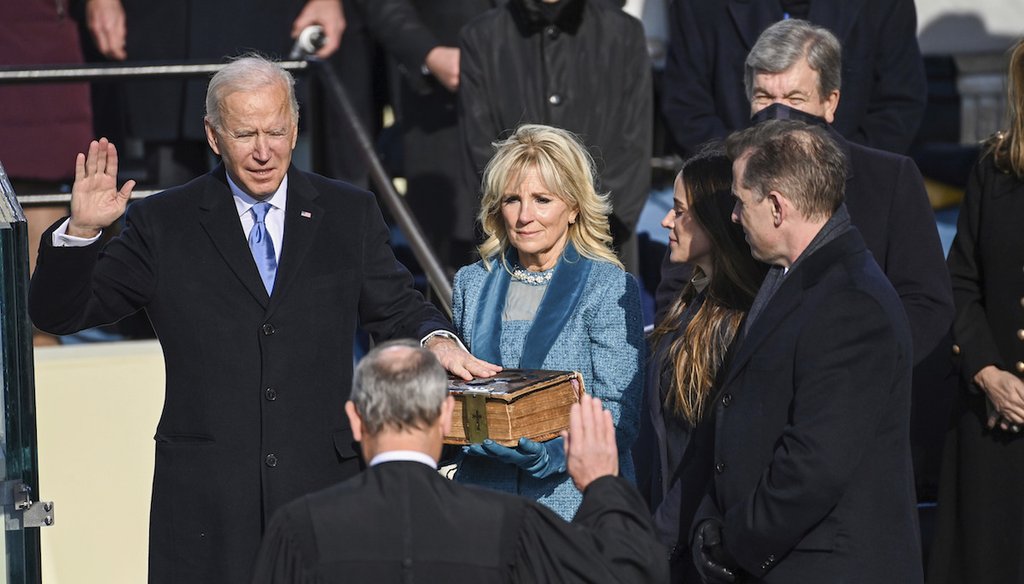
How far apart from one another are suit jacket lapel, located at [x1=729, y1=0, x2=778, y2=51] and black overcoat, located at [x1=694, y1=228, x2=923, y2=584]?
2.67 meters

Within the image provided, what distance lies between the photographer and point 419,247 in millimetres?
5531

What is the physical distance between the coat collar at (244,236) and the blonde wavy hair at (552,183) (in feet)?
1.71

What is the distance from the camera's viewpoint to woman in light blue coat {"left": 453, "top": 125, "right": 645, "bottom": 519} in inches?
161

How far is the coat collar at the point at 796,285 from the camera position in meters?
3.56

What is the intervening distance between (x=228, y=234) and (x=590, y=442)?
133 cm

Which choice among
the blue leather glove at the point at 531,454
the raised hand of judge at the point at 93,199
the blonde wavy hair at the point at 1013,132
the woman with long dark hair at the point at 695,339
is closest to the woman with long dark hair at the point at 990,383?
the blonde wavy hair at the point at 1013,132

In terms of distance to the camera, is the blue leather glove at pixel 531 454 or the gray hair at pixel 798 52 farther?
the gray hair at pixel 798 52

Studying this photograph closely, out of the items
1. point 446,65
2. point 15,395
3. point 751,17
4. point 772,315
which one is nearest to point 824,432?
point 772,315

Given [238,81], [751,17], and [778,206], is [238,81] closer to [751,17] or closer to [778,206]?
[778,206]

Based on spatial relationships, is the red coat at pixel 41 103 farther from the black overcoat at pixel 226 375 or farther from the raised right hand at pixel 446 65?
the black overcoat at pixel 226 375

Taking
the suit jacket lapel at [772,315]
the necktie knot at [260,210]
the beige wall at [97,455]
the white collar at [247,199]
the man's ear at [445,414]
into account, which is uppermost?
the white collar at [247,199]

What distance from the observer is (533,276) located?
13.8 feet

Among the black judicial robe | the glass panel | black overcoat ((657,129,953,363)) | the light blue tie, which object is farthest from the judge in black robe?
black overcoat ((657,129,953,363))

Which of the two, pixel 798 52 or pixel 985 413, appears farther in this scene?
pixel 798 52
